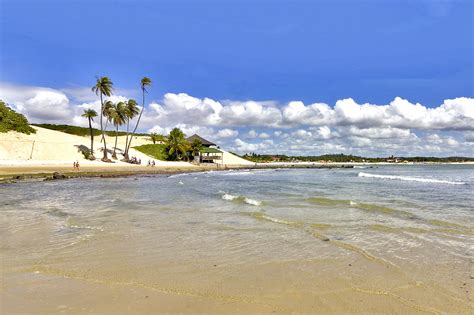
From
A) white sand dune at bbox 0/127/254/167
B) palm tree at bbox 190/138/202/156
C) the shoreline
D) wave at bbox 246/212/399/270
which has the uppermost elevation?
palm tree at bbox 190/138/202/156

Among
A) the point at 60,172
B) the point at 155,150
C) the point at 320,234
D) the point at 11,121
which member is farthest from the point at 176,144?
the point at 320,234

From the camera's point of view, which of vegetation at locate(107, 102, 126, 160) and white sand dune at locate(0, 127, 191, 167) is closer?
white sand dune at locate(0, 127, 191, 167)

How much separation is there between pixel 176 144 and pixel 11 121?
33.3m

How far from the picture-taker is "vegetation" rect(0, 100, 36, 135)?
62.8 m

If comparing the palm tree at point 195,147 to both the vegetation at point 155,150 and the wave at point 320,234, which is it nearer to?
the vegetation at point 155,150

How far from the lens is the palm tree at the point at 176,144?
8312 centimetres

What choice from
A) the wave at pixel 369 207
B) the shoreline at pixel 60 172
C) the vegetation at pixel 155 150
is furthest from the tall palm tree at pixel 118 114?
the wave at pixel 369 207

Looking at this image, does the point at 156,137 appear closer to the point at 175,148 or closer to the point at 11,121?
the point at 175,148

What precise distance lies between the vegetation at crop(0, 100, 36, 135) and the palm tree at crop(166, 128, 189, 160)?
1105 inches

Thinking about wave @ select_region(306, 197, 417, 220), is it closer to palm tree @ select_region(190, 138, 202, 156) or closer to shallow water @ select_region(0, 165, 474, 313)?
shallow water @ select_region(0, 165, 474, 313)

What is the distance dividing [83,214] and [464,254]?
1216 cm

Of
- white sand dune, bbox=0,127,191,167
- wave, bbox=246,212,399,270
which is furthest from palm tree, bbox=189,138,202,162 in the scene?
wave, bbox=246,212,399,270

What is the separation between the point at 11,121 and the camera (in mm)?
64500

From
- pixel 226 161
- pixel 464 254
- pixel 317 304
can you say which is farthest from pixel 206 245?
pixel 226 161
